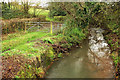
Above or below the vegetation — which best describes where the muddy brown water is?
below

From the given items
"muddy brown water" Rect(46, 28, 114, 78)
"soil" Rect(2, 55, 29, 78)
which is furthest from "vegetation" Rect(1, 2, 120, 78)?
"muddy brown water" Rect(46, 28, 114, 78)

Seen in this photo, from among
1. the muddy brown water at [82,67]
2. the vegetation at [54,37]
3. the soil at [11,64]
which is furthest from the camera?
the muddy brown water at [82,67]

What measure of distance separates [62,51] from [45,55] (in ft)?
9.97

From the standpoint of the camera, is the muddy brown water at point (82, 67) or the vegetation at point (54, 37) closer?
the vegetation at point (54, 37)

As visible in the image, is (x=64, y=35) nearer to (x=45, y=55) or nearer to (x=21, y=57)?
(x=45, y=55)

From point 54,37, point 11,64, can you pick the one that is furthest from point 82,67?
point 11,64

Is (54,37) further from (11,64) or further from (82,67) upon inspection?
(11,64)

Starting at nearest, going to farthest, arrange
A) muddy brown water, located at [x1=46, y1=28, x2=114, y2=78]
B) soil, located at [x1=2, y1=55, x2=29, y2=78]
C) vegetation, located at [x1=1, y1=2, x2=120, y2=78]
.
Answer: soil, located at [x1=2, y1=55, x2=29, y2=78]
vegetation, located at [x1=1, y1=2, x2=120, y2=78]
muddy brown water, located at [x1=46, y1=28, x2=114, y2=78]

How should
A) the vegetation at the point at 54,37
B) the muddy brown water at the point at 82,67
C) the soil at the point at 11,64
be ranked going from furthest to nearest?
the muddy brown water at the point at 82,67 → the vegetation at the point at 54,37 → the soil at the point at 11,64

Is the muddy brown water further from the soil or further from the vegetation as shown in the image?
the soil

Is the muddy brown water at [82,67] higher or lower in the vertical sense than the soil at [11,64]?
lower

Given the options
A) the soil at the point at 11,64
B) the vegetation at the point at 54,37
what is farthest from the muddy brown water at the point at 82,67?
the soil at the point at 11,64

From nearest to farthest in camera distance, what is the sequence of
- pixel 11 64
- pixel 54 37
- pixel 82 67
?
pixel 11 64, pixel 82 67, pixel 54 37

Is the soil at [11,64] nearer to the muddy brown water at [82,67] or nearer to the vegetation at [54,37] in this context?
the vegetation at [54,37]
